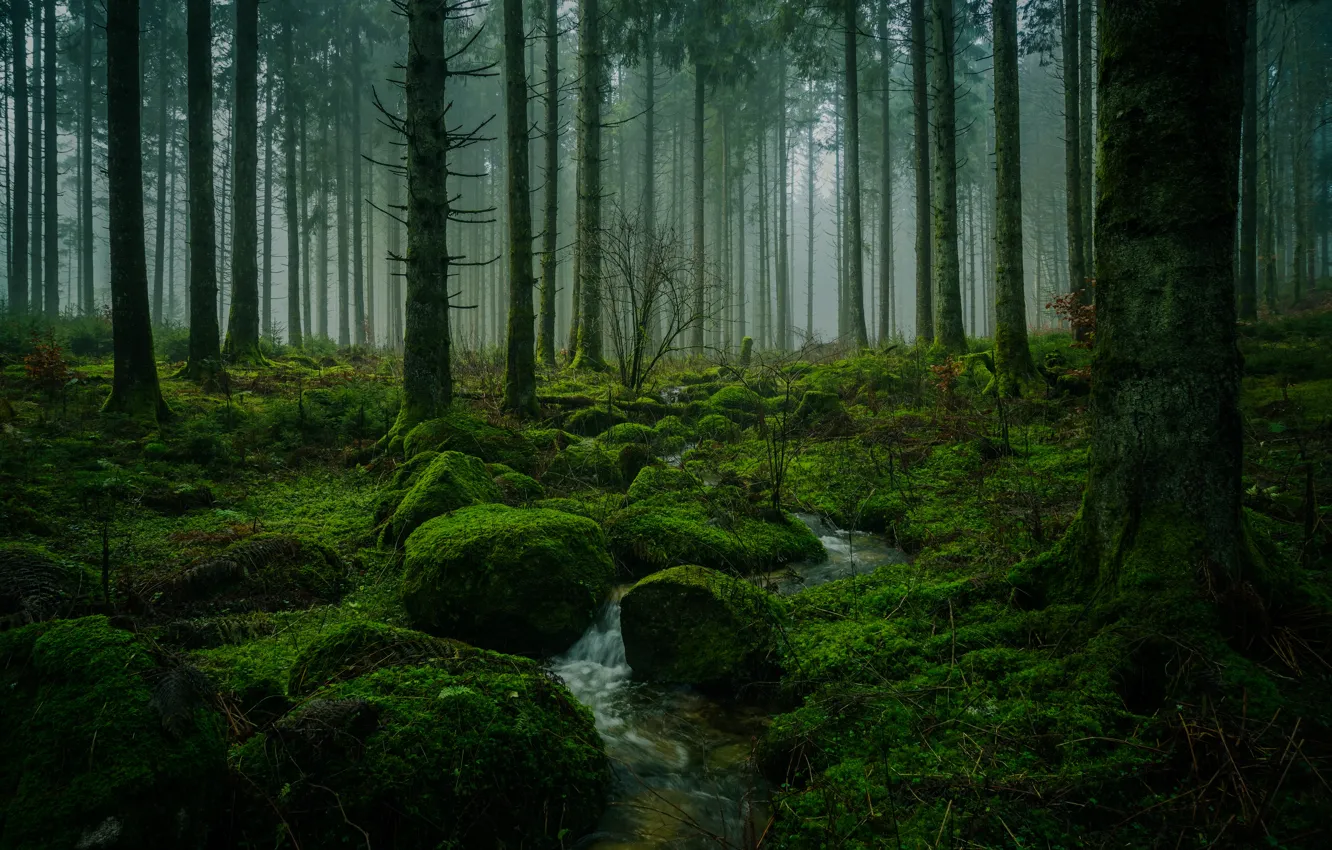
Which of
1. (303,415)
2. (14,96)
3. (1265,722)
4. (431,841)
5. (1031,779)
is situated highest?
(14,96)

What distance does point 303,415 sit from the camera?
369 inches

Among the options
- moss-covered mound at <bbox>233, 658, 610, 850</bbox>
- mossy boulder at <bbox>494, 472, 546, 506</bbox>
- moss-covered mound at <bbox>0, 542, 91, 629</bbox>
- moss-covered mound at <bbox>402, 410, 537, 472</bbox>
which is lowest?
moss-covered mound at <bbox>233, 658, 610, 850</bbox>

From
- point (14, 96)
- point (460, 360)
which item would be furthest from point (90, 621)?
point (14, 96)

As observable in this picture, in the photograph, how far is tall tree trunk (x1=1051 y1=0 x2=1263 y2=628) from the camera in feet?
9.38

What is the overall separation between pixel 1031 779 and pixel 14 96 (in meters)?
35.7

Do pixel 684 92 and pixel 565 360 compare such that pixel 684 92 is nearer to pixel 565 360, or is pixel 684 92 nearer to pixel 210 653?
pixel 565 360

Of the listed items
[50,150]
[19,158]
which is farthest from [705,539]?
[19,158]

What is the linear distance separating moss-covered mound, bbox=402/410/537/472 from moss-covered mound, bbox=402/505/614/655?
8.76 feet

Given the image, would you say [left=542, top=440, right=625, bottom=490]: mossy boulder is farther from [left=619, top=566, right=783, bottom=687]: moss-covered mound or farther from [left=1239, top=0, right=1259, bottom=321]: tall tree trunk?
[left=1239, top=0, right=1259, bottom=321]: tall tree trunk

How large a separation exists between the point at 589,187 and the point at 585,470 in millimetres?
9631

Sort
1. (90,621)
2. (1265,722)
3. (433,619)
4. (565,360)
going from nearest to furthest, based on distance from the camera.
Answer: (1265,722) → (90,621) → (433,619) → (565,360)

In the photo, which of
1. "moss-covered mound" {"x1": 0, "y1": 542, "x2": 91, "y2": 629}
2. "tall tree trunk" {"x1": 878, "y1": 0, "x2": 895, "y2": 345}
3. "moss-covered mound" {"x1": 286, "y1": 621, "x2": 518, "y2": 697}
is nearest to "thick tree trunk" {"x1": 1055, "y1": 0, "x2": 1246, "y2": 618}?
"moss-covered mound" {"x1": 286, "y1": 621, "x2": 518, "y2": 697}

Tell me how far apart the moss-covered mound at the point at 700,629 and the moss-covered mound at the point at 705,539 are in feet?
3.01

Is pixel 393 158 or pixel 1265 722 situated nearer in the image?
pixel 1265 722
